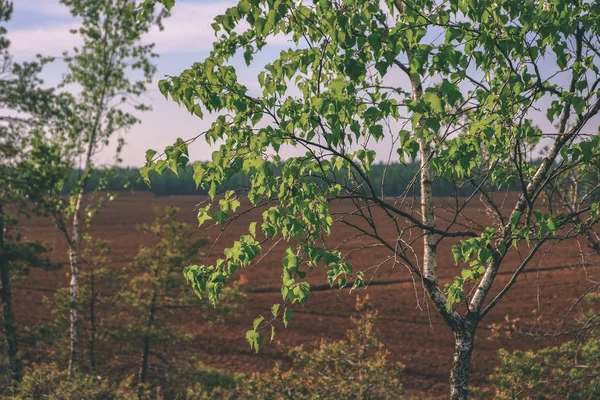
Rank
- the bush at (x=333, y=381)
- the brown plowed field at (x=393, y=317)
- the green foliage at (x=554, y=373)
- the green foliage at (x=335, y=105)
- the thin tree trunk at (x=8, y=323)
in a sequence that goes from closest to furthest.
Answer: the green foliage at (x=335, y=105) < the green foliage at (x=554, y=373) < the bush at (x=333, y=381) < the thin tree trunk at (x=8, y=323) < the brown plowed field at (x=393, y=317)

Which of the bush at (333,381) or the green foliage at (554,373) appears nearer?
the green foliage at (554,373)

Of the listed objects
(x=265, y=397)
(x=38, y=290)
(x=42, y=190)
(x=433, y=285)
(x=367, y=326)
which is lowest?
(x=38, y=290)

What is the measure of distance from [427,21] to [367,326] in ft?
33.7

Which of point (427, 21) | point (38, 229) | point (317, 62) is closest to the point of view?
point (427, 21)

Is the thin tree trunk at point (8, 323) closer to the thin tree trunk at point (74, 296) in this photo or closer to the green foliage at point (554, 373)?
the thin tree trunk at point (74, 296)

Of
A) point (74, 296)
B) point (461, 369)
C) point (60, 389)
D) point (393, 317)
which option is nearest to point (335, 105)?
point (461, 369)

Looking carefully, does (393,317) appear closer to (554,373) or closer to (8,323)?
(8,323)

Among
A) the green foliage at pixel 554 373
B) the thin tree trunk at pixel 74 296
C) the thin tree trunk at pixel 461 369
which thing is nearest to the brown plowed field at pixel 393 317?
the thin tree trunk at pixel 74 296

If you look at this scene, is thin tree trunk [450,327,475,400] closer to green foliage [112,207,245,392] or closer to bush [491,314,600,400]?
bush [491,314,600,400]

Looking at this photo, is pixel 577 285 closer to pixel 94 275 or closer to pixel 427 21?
pixel 94 275

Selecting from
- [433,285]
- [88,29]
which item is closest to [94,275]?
[88,29]

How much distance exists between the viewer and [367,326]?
14.7 m

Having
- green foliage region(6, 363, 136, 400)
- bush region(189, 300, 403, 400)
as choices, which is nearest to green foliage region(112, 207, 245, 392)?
bush region(189, 300, 403, 400)

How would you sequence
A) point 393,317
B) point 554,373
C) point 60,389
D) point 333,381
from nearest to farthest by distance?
1. point 60,389
2. point 554,373
3. point 333,381
4. point 393,317
